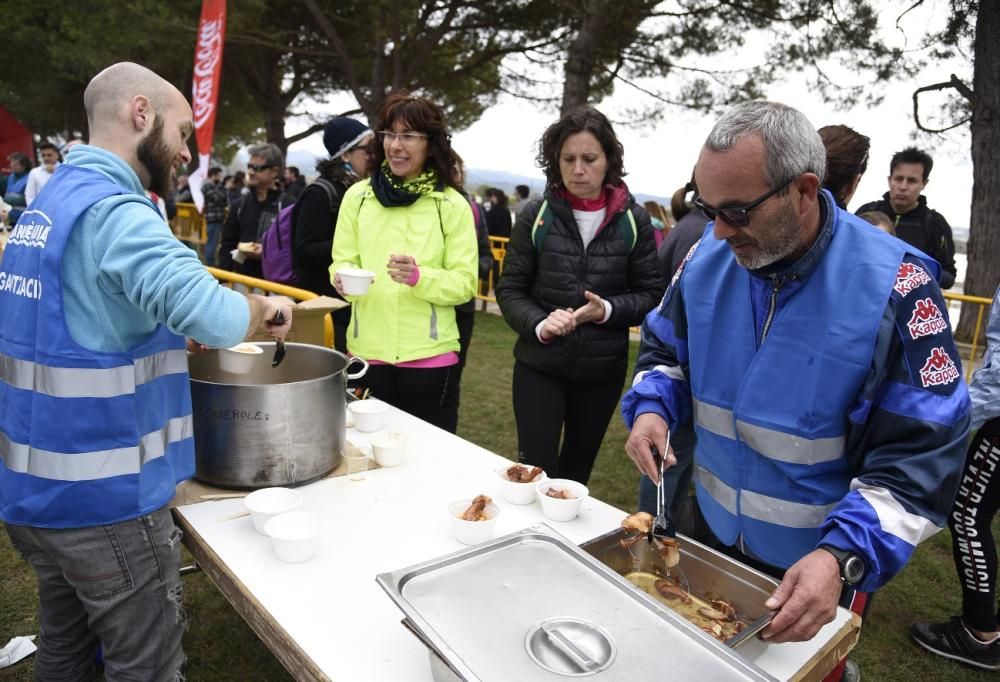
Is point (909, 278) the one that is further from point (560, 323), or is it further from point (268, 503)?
point (268, 503)

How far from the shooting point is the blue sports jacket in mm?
1276

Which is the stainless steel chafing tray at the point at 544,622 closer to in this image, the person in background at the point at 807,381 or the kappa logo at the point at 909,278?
the person in background at the point at 807,381

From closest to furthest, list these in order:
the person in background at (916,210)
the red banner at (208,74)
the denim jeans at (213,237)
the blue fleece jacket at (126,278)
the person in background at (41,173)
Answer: the blue fleece jacket at (126,278)
the person in background at (916,210)
the red banner at (208,74)
the person in background at (41,173)
the denim jeans at (213,237)

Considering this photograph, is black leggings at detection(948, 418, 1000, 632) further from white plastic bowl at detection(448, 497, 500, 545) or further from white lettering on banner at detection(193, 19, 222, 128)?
white lettering on banner at detection(193, 19, 222, 128)

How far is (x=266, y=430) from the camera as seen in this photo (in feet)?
5.53

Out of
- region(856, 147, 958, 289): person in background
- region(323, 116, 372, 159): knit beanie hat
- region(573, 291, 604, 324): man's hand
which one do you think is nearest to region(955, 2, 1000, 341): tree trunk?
region(856, 147, 958, 289): person in background

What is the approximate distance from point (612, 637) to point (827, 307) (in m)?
0.84

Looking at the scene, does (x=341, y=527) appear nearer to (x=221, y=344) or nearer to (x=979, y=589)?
(x=221, y=344)

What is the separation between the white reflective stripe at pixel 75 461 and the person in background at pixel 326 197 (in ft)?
7.62

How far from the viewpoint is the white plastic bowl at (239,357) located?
1.95 meters

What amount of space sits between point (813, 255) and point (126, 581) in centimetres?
169

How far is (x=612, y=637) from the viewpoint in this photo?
3.36 ft

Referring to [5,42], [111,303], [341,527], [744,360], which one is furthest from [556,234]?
[5,42]

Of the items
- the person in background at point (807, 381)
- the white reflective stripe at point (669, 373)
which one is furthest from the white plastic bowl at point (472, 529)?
the white reflective stripe at point (669, 373)
